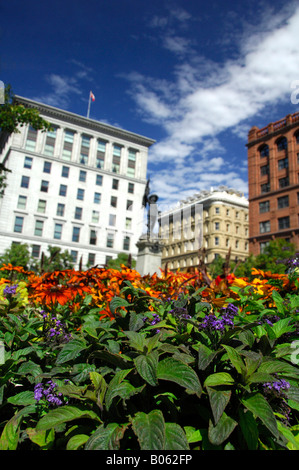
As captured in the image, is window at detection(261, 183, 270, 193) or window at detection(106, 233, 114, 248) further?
window at detection(106, 233, 114, 248)

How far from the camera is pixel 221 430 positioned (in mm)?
1429

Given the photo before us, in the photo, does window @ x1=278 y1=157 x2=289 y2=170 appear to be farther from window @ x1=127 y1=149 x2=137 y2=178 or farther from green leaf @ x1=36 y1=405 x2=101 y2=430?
green leaf @ x1=36 y1=405 x2=101 y2=430

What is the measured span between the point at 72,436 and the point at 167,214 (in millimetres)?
79368

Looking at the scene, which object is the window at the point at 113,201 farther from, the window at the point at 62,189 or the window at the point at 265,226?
the window at the point at 265,226

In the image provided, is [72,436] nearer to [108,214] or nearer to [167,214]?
[108,214]

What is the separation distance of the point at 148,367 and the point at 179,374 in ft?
0.53

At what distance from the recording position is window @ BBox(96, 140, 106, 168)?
60.1m

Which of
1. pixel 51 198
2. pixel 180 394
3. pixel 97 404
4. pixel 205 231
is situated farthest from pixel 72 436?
pixel 205 231

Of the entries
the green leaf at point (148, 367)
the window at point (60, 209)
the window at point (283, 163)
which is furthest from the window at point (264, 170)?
the green leaf at point (148, 367)

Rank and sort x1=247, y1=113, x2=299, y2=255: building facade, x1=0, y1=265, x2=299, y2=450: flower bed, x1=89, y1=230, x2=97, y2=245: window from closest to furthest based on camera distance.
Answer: x1=0, y1=265, x2=299, y2=450: flower bed, x1=247, y1=113, x2=299, y2=255: building facade, x1=89, y1=230, x2=97, y2=245: window

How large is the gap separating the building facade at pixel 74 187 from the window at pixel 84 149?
0.17 meters

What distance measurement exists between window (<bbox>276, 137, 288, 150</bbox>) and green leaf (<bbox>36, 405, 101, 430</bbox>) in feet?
166

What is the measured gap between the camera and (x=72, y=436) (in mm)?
1607

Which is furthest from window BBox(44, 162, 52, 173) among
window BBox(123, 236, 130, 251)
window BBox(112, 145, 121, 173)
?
window BBox(123, 236, 130, 251)
